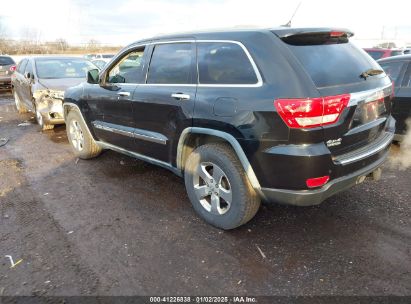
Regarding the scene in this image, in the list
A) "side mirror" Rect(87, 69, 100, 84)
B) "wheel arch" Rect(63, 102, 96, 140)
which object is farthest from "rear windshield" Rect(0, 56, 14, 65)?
"side mirror" Rect(87, 69, 100, 84)

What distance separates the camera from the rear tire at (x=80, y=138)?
553 centimetres

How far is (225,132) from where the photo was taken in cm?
314

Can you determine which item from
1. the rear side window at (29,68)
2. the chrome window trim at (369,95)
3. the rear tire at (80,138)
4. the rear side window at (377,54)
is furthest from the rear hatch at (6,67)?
the chrome window trim at (369,95)

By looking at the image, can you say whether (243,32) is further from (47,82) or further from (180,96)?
(47,82)

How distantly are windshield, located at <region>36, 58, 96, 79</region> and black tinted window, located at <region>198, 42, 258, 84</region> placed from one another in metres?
5.75

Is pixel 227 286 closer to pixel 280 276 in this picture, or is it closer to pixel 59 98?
pixel 280 276

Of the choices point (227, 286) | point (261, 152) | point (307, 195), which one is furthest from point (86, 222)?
point (307, 195)

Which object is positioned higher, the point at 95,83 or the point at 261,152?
the point at 95,83

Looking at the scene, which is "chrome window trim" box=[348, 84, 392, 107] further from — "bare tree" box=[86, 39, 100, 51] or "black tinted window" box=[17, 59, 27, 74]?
"bare tree" box=[86, 39, 100, 51]

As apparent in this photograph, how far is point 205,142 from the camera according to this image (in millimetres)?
3555

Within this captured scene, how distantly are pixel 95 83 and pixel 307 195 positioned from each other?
3.44m

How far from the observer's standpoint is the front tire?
10.5 feet

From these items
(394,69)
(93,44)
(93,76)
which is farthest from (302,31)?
(93,44)

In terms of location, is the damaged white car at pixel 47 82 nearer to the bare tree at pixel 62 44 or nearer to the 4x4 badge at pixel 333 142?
the 4x4 badge at pixel 333 142
